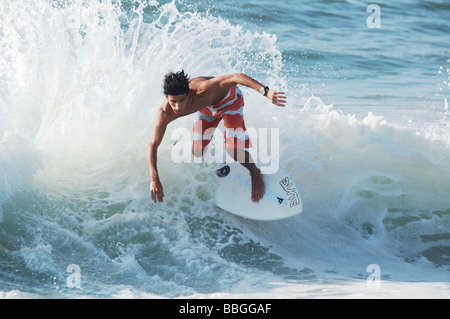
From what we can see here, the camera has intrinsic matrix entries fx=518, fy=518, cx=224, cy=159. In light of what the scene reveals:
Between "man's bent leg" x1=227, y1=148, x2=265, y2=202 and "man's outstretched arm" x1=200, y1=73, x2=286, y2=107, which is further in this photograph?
"man's bent leg" x1=227, y1=148, x2=265, y2=202

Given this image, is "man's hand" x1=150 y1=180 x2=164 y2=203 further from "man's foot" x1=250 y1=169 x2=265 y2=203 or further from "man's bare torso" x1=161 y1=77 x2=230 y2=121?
"man's foot" x1=250 y1=169 x2=265 y2=203

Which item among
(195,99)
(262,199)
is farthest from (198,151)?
(195,99)

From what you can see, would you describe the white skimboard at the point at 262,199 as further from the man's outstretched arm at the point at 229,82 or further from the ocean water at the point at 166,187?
the man's outstretched arm at the point at 229,82

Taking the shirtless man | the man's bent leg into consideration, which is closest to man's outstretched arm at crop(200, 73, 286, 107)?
the shirtless man

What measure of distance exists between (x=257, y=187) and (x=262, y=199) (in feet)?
0.50

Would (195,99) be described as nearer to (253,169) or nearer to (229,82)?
(229,82)

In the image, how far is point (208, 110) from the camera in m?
5.20

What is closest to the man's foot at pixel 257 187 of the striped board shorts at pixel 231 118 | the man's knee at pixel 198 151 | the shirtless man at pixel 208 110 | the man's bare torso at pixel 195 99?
the shirtless man at pixel 208 110

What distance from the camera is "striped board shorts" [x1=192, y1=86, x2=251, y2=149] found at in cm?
509

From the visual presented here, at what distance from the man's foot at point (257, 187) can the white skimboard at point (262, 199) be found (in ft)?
0.16

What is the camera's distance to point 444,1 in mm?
16594

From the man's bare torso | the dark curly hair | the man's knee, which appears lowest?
the man's knee

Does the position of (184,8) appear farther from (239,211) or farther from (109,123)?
(239,211)

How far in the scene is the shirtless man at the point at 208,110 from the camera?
4238mm
